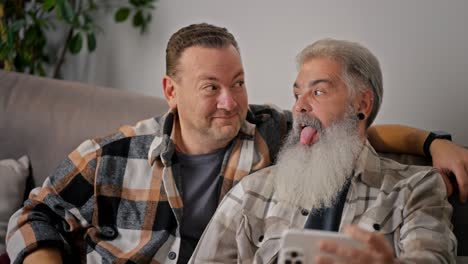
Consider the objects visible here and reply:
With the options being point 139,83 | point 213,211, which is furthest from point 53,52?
point 213,211

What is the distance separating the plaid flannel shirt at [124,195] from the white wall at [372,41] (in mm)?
374

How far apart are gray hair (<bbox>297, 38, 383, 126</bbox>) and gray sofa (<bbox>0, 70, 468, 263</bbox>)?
67 centimetres

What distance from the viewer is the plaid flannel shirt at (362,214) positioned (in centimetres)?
149

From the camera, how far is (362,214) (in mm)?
1583

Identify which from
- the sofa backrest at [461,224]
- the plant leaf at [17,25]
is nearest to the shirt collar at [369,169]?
the sofa backrest at [461,224]

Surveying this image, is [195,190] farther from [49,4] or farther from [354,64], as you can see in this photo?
[49,4]

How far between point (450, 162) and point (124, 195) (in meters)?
0.90

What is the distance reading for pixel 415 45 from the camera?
6.60 feet

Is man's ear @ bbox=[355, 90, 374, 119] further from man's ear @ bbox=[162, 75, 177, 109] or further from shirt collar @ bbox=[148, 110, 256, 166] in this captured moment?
man's ear @ bbox=[162, 75, 177, 109]

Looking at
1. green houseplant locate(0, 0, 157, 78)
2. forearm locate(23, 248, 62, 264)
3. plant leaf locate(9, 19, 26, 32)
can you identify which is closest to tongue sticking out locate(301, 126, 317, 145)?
forearm locate(23, 248, 62, 264)

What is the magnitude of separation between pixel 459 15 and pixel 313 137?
62 centimetres

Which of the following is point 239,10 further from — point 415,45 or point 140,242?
point 140,242

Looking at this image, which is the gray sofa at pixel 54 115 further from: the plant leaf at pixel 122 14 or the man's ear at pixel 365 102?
the man's ear at pixel 365 102

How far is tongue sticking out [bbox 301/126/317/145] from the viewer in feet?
5.49
